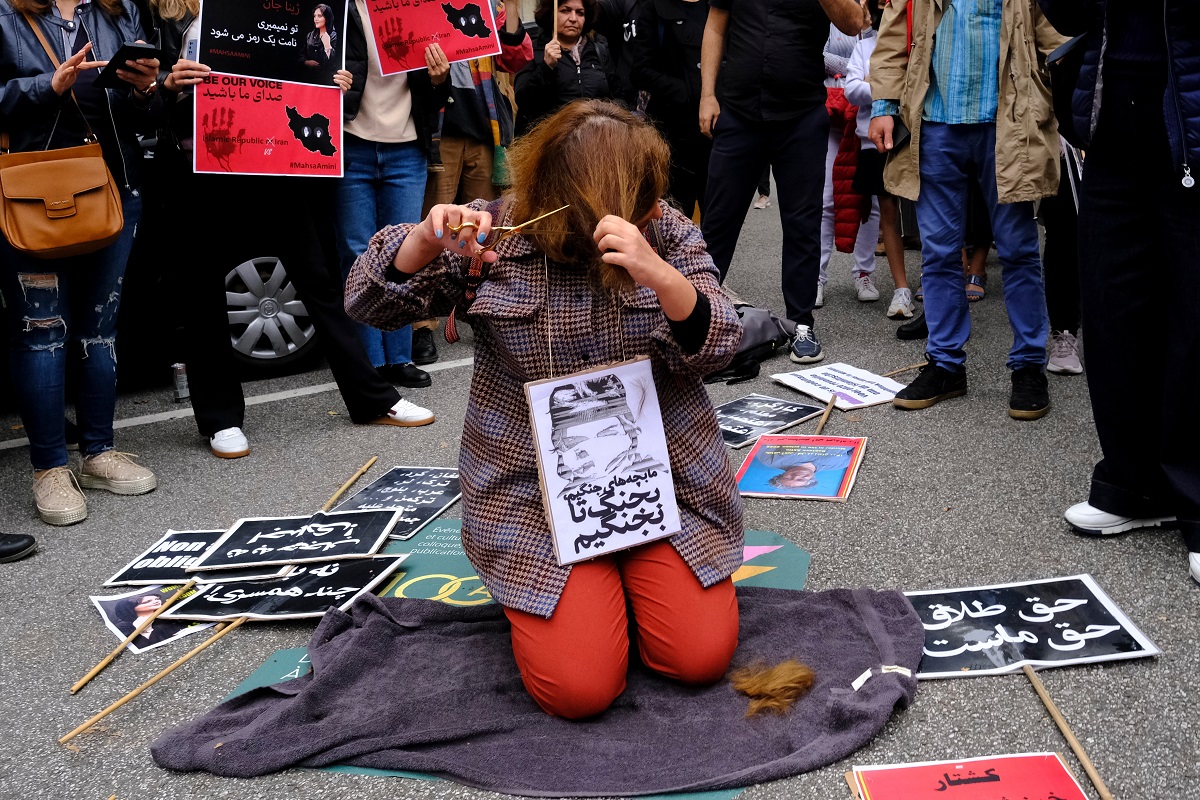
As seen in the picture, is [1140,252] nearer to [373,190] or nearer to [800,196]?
[800,196]

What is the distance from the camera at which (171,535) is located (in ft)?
11.8

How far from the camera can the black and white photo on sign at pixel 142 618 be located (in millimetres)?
2928

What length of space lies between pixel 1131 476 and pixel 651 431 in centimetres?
154

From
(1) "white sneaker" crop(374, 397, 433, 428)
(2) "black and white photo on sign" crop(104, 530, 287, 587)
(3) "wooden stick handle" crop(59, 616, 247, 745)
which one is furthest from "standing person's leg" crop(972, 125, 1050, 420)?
(3) "wooden stick handle" crop(59, 616, 247, 745)

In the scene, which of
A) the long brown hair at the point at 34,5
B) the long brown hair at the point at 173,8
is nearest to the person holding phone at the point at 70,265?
the long brown hair at the point at 34,5

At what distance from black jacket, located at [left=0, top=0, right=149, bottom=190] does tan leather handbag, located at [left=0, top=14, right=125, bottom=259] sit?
46 millimetres

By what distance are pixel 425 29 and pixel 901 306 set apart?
9.74 ft

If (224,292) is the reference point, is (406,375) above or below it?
below

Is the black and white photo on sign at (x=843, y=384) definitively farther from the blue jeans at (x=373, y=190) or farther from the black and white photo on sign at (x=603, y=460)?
the black and white photo on sign at (x=603, y=460)

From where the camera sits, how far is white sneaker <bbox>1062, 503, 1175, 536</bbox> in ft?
10.1

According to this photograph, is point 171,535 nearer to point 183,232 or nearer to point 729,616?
point 183,232

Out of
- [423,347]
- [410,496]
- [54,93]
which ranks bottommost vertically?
[423,347]

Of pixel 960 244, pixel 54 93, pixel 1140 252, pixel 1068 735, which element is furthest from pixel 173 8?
pixel 1068 735

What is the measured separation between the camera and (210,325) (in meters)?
4.40
